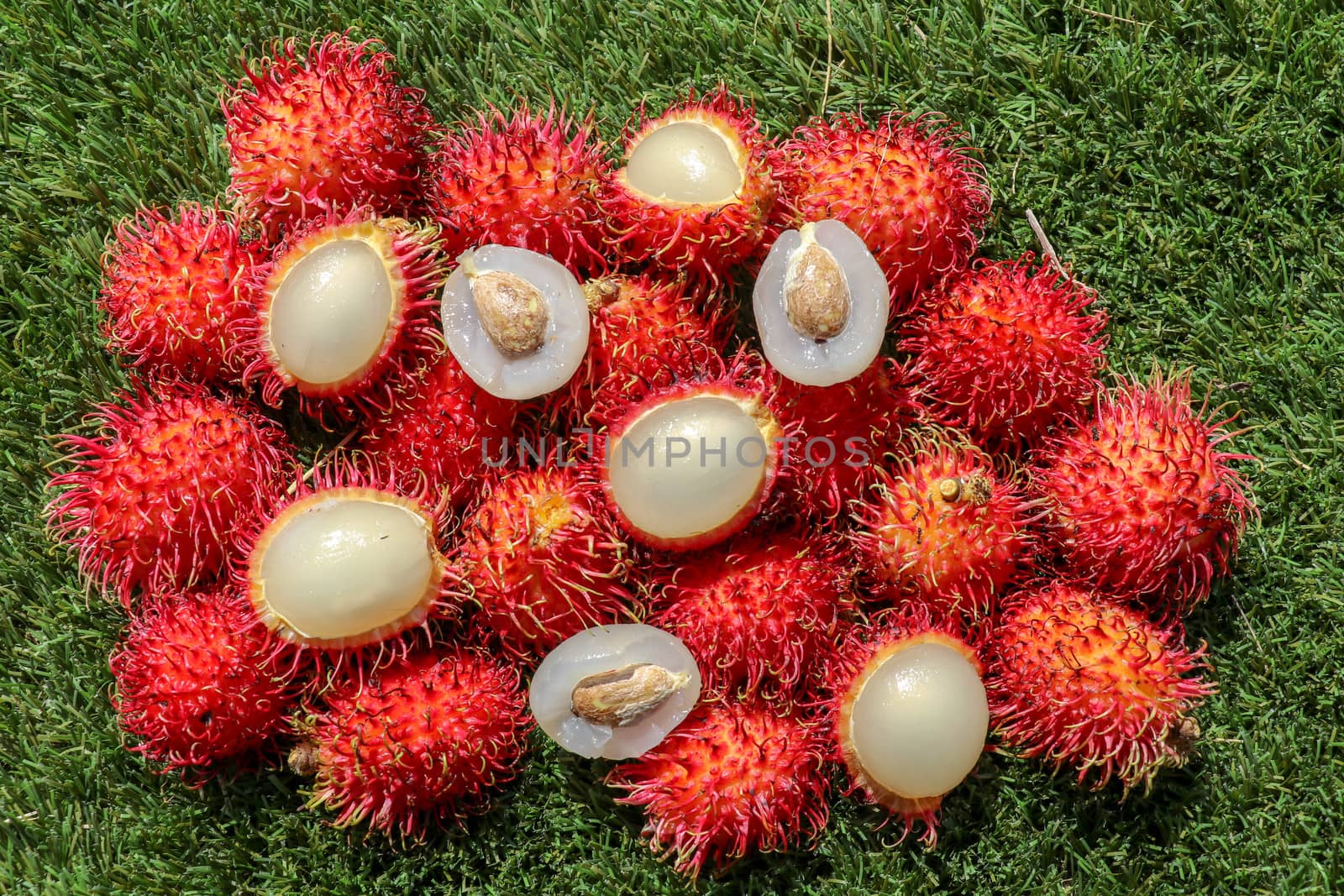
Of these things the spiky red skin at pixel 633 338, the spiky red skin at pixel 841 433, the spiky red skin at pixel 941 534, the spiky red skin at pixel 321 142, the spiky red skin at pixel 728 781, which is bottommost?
the spiky red skin at pixel 728 781

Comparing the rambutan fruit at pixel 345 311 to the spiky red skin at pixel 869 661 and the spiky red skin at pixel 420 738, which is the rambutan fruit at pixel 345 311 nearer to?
the spiky red skin at pixel 420 738

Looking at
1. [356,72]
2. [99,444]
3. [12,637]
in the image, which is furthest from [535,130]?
[12,637]

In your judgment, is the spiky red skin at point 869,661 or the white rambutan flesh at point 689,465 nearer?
the white rambutan flesh at point 689,465

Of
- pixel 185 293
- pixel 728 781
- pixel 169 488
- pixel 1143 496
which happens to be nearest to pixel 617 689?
pixel 728 781

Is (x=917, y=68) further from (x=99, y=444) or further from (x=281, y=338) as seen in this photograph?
(x=99, y=444)

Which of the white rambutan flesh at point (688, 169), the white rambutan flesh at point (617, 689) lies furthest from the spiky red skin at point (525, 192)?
the white rambutan flesh at point (617, 689)

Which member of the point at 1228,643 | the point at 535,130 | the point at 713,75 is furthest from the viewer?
the point at 713,75
